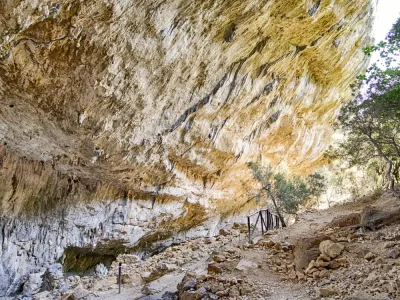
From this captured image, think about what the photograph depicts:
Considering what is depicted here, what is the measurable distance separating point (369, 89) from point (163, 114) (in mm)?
7905

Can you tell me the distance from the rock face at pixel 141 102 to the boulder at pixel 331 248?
8.22m

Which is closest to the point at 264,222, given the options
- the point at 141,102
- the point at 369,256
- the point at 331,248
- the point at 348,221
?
the point at 348,221

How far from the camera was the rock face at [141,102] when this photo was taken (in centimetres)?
1075

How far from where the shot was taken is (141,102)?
1336cm

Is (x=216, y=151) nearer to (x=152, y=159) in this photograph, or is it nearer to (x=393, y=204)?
(x=152, y=159)

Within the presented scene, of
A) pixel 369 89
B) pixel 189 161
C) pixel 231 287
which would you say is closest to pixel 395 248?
pixel 231 287

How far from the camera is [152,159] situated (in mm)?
16500

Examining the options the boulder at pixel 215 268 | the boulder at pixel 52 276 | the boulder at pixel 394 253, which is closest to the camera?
the boulder at pixel 394 253

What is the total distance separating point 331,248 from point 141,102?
28.5 feet

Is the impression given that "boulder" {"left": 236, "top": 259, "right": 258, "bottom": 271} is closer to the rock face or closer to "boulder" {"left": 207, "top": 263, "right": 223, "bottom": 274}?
"boulder" {"left": 207, "top": 263, "right": 223, "bottom": 274}

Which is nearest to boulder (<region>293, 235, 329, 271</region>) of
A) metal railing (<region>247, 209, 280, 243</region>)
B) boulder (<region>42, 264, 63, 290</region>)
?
metal railing (<region>247, 209, 280, 243</region>)

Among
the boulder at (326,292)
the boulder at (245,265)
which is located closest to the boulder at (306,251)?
the boulder at (245,265)

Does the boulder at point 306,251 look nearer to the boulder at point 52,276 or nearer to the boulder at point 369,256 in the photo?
the boulder at point 369,256

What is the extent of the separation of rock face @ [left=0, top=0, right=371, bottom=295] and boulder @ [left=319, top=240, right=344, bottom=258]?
822 cm
